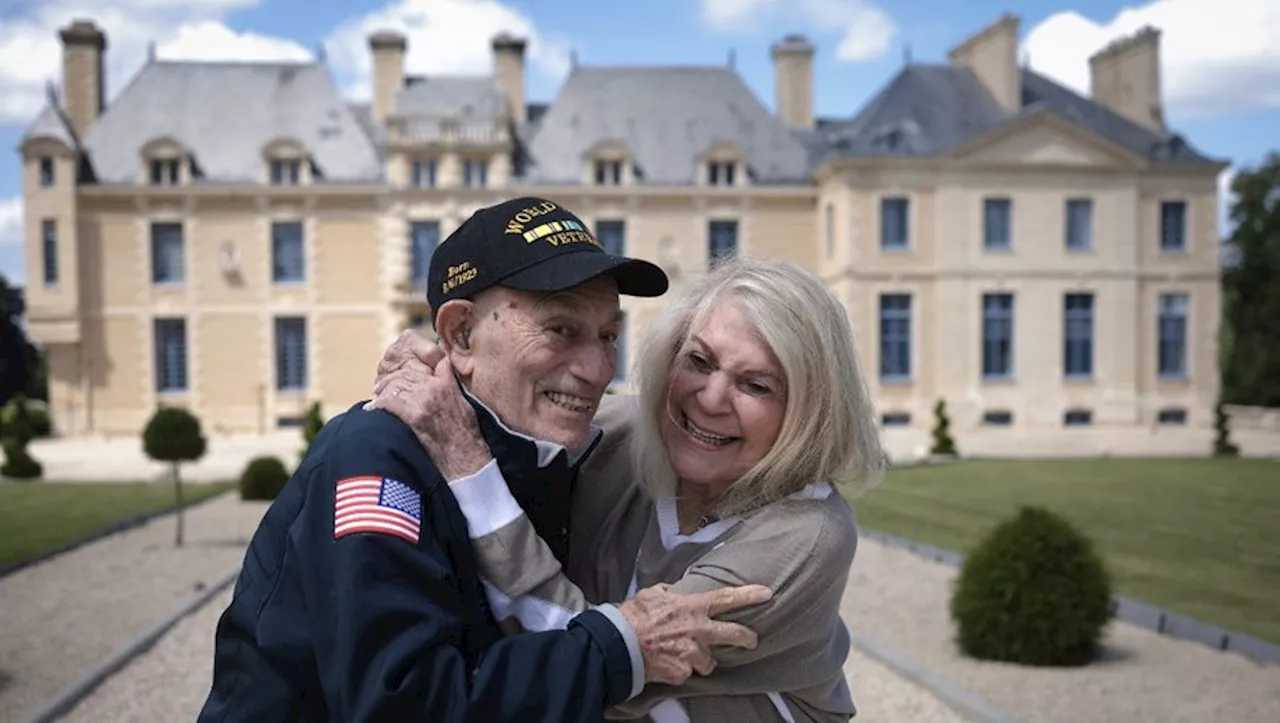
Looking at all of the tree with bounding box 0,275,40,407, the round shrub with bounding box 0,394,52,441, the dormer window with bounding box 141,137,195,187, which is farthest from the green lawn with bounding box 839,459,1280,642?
the tree with bounding box 0,275,40,407

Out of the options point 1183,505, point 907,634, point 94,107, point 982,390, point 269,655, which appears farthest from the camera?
point 94,107

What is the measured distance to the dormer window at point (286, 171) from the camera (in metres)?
26.9

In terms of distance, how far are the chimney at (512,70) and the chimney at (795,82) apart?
6772 mm

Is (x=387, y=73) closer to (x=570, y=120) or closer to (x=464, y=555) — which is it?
(x=570, y=120)

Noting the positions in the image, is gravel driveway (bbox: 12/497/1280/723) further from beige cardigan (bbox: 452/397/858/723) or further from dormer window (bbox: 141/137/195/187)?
dormer window (bbox: 141/137/195/187)

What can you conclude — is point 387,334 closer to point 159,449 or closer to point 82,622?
point 159,449

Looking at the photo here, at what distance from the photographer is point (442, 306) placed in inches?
79.8

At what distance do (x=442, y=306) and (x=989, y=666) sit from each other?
197 inches

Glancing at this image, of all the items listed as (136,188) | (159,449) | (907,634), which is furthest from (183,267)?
(907,634)

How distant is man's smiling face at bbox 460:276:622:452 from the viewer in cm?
198

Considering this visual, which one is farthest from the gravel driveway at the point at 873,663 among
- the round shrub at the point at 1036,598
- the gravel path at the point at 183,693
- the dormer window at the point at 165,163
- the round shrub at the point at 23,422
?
the dormer window at the point at 165,163

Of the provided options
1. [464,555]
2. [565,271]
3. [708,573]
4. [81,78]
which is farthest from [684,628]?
[81,78]

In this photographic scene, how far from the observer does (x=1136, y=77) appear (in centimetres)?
2870

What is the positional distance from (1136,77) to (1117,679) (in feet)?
87.3
